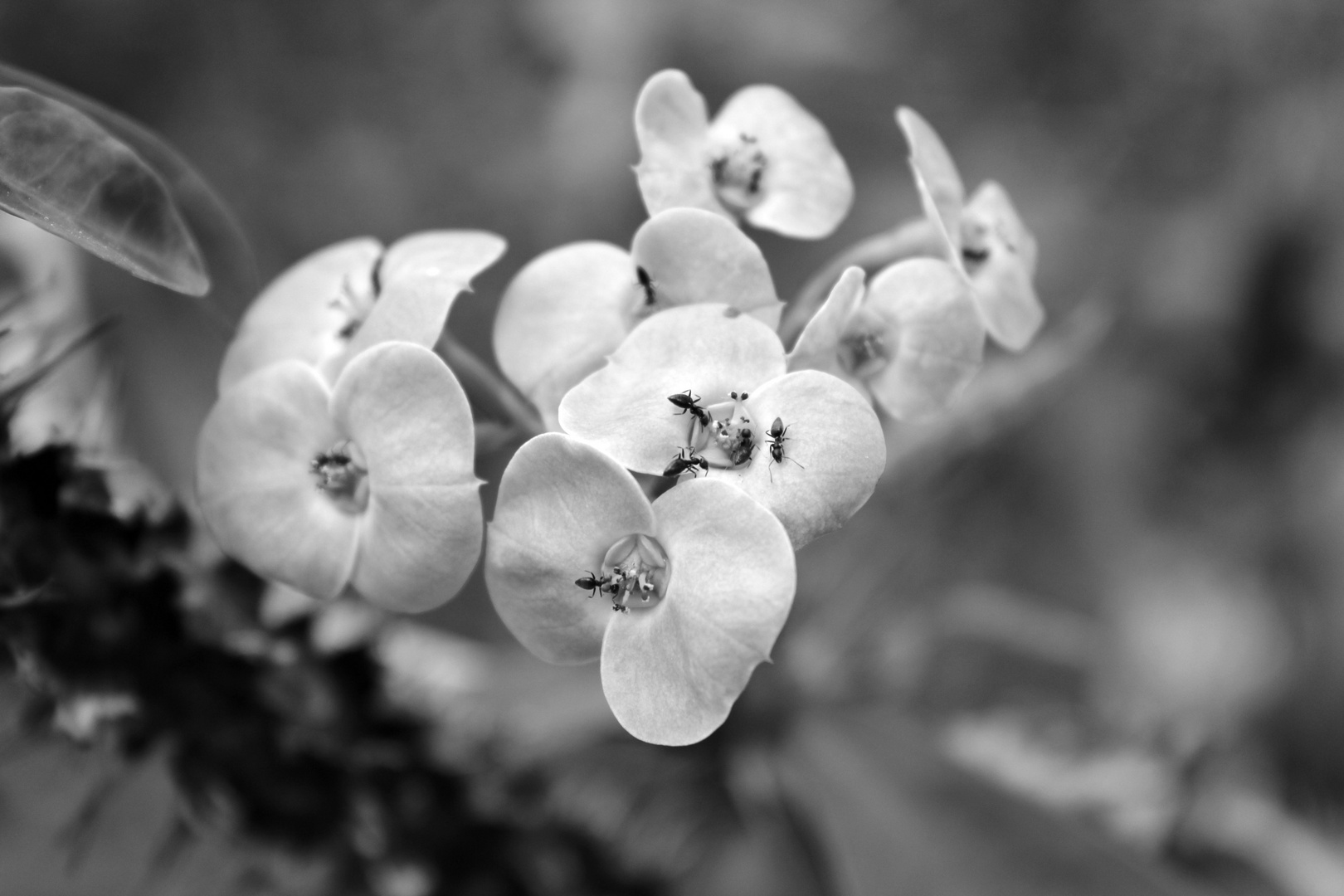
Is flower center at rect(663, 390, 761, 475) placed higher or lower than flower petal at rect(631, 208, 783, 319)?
lower

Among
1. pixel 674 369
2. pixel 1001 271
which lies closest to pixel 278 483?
pixel 674 369

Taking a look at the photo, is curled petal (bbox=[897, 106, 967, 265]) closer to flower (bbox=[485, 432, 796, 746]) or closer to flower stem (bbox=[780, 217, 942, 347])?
flower stem (bbox=[780, 217, 942, 347])

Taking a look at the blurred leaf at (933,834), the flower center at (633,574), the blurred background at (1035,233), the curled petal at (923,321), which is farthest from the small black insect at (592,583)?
the blurred background at (1035,233)

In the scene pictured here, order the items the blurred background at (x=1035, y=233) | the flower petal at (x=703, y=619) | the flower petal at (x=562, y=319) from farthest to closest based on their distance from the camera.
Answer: the blurred background at (x=1035, y=233)
the flower petal at (x=562, y=319)
the flower petal at (x=703, y=619)

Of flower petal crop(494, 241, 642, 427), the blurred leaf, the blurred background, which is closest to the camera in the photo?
flower petal crop(494, 241, 642, 427)

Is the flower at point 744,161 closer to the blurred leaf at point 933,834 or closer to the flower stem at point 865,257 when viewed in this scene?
the flower stem at point 865,257

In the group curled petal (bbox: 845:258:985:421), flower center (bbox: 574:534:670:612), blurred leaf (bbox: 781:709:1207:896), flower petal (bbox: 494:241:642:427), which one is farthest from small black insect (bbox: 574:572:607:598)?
blurred leaf (bbox: 781:709:1207:896)

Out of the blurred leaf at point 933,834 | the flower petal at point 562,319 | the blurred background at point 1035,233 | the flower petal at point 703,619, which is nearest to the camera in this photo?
the flower petal at point 703,619
